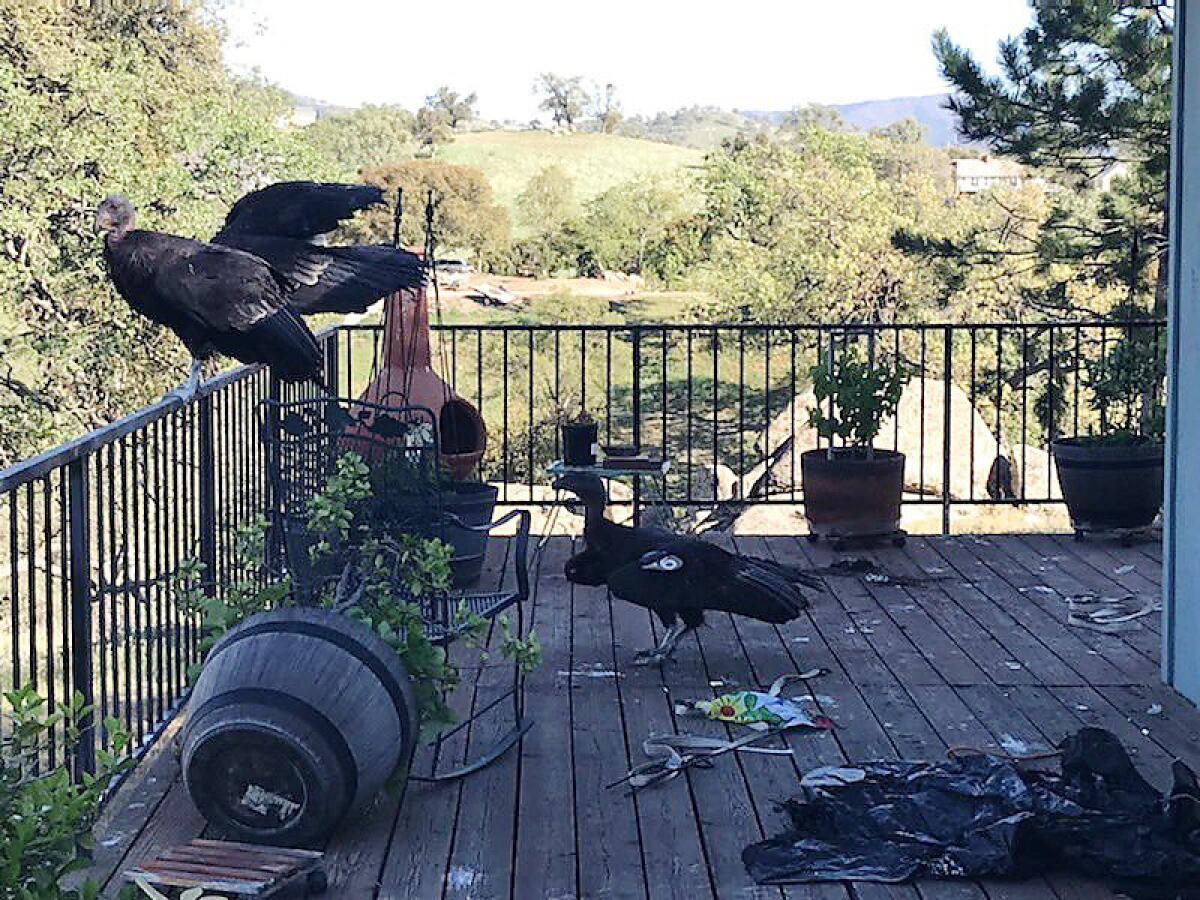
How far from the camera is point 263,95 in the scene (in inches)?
842

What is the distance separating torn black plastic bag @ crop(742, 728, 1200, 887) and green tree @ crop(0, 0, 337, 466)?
12.1 m

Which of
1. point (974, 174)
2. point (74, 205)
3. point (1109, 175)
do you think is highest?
point (974, 174)

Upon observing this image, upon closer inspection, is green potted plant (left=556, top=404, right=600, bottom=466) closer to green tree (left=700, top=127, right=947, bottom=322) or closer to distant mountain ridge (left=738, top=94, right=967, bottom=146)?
green tree (left=700, top=127, right=947, bottom=322)

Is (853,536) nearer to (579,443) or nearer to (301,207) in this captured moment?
(579,443)

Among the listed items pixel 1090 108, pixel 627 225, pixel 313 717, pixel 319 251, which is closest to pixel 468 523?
pixel 319 251

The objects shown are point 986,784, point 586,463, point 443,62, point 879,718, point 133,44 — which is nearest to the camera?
point 986,784

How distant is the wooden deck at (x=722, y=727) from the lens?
10.6ft

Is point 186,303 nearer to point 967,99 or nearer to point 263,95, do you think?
point 967,99

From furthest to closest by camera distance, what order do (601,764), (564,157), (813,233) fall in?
(564,157), (813,233), (601,764)

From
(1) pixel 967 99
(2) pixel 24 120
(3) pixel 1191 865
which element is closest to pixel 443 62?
(2) pixel 24 120

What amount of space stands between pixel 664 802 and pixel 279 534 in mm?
1614

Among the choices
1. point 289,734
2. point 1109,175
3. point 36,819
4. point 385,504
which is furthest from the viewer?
point 1109,175

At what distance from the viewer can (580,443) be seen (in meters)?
6.44

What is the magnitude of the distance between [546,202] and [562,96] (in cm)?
1788
